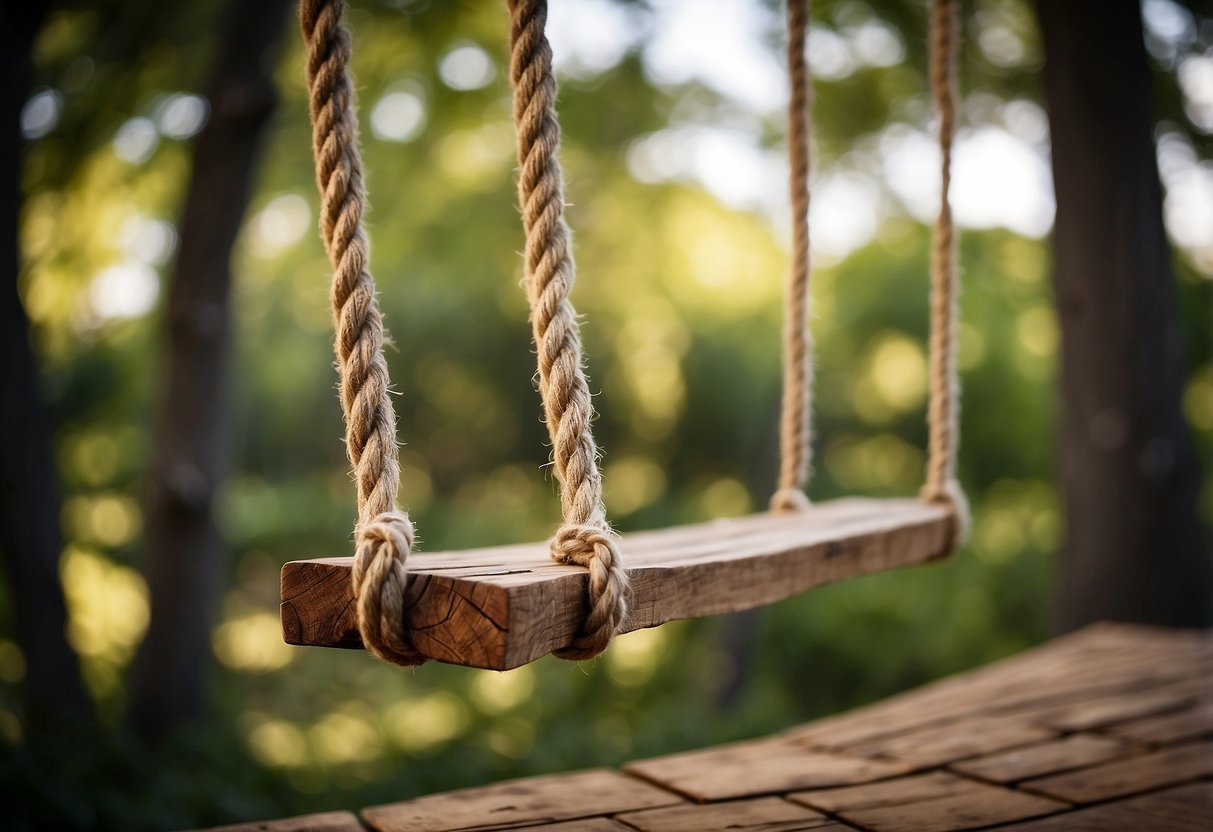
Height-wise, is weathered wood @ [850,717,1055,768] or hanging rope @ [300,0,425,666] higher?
hanging rope @ [300,0,425,666]

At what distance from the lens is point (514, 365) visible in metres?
6.07

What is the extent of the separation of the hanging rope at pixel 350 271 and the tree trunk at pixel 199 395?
204 cm

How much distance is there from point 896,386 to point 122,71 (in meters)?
3.73

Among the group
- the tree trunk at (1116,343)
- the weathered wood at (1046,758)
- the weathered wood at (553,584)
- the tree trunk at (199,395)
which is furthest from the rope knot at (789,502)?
the tree trunk at (199,395)

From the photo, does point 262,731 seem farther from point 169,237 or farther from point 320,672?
point 169,237

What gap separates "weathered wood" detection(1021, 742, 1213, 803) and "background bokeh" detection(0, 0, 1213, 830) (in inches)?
60.5

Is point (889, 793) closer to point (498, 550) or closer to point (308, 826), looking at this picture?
point (498, 550)

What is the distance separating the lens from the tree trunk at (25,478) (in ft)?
8.44

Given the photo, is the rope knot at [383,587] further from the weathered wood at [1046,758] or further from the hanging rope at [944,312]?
the hanging rope at [944,312]

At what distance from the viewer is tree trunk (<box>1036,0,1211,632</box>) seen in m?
2.19

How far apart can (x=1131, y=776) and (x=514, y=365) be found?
5.02 meters

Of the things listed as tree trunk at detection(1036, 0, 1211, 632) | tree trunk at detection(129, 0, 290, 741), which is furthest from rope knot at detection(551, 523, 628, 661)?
tree trunk at detection(129, 0, 290, 741)

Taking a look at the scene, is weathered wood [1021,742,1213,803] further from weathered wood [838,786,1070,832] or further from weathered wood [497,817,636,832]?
weathered wood [497,817,636,832]

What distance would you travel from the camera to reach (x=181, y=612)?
2996mm
